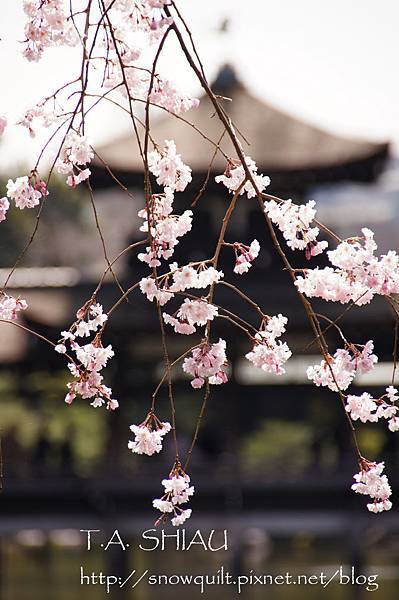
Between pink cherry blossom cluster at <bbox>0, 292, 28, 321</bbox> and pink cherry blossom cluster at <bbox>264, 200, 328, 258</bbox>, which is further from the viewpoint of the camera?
pink cherry blossom cluster at <bbox>0, 292, 28, 321</bbox>

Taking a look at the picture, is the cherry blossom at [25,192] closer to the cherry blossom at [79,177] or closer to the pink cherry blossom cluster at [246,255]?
the cherry blossom at [79,177]

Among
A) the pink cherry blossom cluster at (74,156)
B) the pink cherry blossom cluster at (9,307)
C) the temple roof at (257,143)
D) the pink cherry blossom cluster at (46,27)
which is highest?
the temple roof at (257,143)

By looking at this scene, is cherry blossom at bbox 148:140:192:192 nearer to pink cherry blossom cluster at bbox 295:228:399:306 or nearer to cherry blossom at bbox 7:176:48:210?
cherry blossom at bbox 7:176:48:210

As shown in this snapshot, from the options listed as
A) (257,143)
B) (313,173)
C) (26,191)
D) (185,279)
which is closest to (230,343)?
(313,173)

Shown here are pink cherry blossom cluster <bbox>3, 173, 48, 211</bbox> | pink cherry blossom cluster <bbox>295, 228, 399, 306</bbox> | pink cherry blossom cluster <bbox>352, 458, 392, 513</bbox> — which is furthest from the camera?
pink cherry blossom cluster <bbox>3, 173, 48, 211</bbox>

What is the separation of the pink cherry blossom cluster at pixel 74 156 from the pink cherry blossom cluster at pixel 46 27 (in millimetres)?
247

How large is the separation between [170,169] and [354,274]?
60cm

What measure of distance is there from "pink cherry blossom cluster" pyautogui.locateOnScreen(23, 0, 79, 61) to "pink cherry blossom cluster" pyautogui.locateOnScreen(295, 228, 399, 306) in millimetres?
903

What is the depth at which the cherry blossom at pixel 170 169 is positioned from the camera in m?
2.91

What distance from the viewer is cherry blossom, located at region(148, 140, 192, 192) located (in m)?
2.91

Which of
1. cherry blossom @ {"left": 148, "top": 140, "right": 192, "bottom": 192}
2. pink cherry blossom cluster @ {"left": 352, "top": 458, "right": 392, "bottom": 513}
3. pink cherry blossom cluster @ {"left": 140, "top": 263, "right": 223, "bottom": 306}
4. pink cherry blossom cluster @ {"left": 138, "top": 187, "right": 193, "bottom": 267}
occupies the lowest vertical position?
pink cherry blossom cluster @ {"left": 352, "top": 458, "right": 392, "bottom": 513}

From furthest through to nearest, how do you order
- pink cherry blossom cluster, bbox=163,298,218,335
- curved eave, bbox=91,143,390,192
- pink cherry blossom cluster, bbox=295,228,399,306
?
curved eave, bbox=91,143,390,192
pink cherry blossom cluster, bbox=295,228,399,306
pink cherry blossom cluster, bbox=163,298,218,335

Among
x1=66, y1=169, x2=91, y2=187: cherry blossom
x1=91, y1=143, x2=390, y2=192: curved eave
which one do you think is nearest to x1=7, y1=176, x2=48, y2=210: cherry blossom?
x1=66, y1=169, x2=91, y2=187: cherry blossom

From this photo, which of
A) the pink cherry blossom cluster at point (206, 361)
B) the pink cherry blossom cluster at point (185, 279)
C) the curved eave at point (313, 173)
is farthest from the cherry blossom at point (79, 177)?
the curved eave at point (313, 173)
